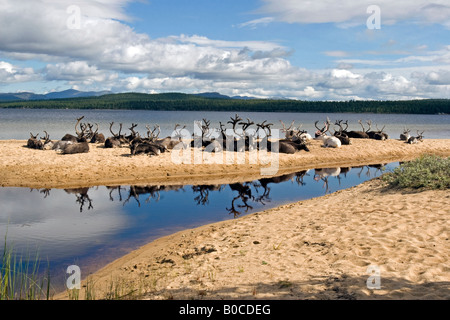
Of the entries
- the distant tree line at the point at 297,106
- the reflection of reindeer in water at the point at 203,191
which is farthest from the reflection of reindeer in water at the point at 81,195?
the distant tree line at the point at 297,106

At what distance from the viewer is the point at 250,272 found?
284 inches

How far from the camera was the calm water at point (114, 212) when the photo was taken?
1019 centimetres

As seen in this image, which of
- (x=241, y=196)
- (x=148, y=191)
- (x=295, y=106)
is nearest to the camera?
(x=241, y=196)

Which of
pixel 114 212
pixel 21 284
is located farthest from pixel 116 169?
pixel 21 284

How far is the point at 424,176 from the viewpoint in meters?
13.1

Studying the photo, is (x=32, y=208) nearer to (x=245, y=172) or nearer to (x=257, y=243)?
(x=257, y=243)

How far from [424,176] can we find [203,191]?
908 centimetres

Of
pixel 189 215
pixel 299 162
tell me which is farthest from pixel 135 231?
pixel 299 162

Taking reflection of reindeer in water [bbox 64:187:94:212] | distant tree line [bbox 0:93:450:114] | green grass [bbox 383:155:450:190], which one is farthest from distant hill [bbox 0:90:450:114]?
reflection of reindeer in water [bbox 64:187:94:212]

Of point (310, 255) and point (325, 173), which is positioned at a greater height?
point (310, 255)

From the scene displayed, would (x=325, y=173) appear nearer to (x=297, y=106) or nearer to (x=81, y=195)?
(x=81, y=195)

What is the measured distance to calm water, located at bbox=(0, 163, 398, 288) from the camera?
10188mm

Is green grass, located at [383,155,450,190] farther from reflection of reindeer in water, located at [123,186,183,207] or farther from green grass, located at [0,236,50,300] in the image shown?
green grass, located at [0,236,50,300]

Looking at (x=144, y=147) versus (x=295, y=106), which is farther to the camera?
(x=295, y=106)
